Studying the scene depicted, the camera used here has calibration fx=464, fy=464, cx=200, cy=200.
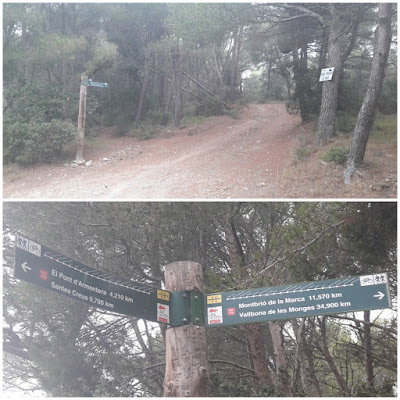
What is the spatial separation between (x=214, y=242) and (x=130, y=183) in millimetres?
4644

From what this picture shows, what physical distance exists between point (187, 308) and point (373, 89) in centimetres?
764

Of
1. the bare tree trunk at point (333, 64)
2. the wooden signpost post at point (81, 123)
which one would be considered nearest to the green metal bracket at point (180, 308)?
the bare tree trunk at point (333, 64)

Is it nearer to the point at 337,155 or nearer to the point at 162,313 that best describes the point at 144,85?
the point at 337,155

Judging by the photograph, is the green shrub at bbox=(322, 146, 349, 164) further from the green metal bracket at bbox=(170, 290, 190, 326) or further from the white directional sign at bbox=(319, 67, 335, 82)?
the green metal bracket at bbox=(170, 290, 190, 326)

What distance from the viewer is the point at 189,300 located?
14.9 feet

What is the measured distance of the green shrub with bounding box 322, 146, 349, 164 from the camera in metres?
10.9

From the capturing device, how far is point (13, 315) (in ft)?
29.5

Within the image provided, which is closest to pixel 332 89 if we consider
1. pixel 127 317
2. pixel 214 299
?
pixel 127 317

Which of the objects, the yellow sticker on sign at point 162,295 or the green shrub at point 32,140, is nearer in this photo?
the yellow sticker on sign at point 162,295

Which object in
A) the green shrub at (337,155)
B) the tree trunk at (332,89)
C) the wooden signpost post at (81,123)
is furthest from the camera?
the wooden signpost post at (81,123)

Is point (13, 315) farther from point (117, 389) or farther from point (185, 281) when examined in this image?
point (185, 281)

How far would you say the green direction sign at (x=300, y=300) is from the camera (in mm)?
3924

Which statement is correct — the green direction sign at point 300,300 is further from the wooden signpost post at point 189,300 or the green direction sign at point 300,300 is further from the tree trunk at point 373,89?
the tree trunk at point 373,89

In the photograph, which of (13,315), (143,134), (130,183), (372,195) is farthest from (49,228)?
(143,134)
